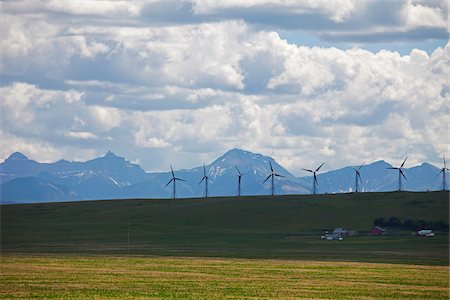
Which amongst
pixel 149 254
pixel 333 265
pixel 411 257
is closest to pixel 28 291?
pixel 333 265

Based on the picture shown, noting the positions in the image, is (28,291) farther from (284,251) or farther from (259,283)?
(284,251)

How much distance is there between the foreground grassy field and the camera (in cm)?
8094

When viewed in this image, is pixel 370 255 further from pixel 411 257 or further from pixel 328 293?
pixel 328 293

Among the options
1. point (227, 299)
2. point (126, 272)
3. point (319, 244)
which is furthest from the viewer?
point (319, 244)

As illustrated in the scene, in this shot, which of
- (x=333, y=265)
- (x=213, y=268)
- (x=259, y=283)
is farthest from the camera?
(x=333, y=265)

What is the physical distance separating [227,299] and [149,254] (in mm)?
76126

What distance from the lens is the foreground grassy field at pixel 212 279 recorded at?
266 ft

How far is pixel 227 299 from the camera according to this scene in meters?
75.4

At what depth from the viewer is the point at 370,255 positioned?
154750mm

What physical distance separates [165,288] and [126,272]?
1952 centimetres

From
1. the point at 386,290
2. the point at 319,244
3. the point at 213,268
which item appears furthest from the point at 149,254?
the point at 386,290

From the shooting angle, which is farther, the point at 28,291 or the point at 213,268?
the point at 213,268

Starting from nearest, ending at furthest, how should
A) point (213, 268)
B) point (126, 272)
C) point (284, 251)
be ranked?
1. point (126, 272)
2. point (213, 268)
3. point (284, 251)

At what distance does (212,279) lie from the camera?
3782 inches
